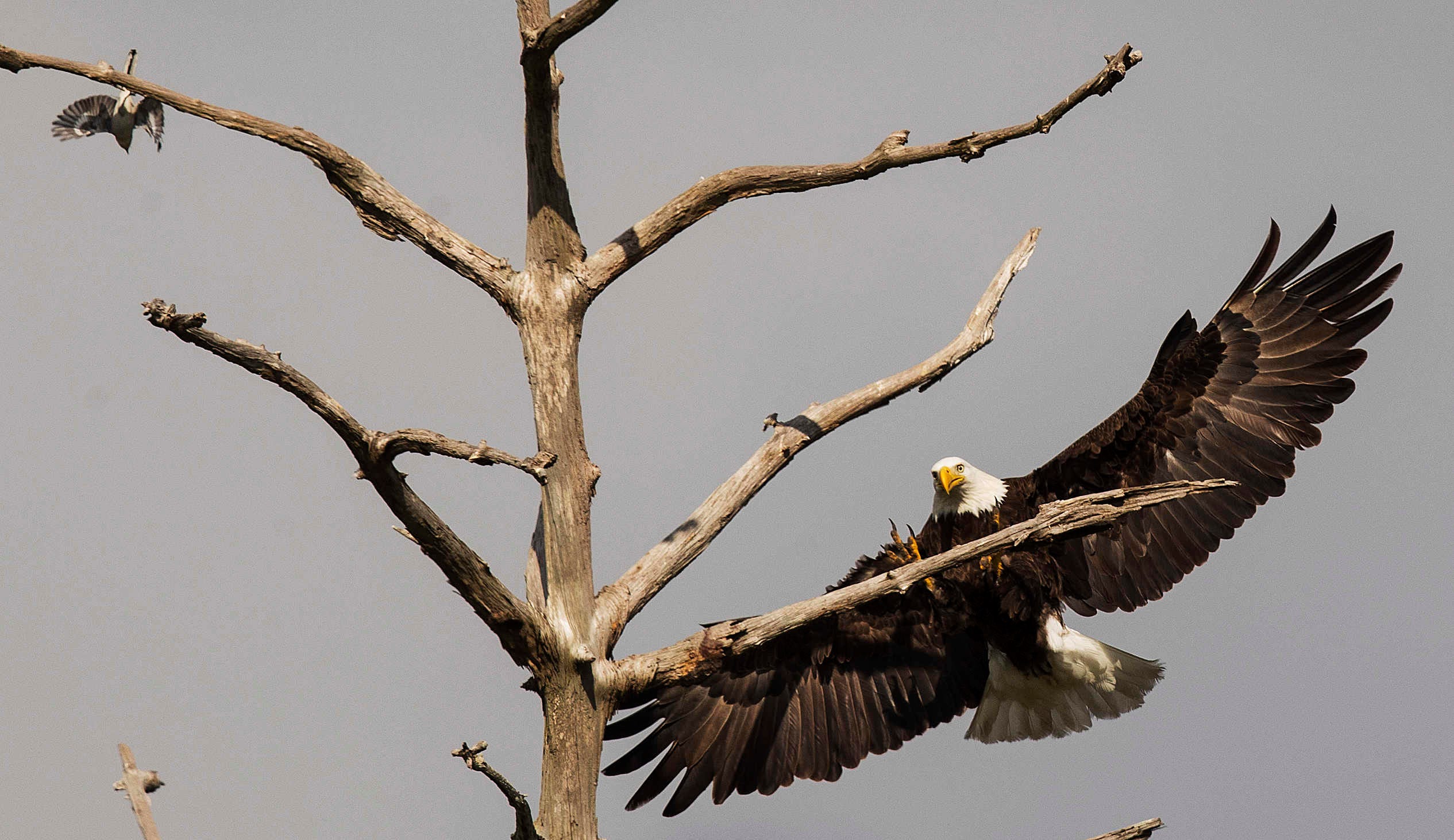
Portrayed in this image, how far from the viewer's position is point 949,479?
7.90 meters

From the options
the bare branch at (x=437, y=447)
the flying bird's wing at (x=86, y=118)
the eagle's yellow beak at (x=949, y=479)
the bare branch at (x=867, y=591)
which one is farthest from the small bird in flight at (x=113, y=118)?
the eagle's yellow beak at (x=949, y=479)

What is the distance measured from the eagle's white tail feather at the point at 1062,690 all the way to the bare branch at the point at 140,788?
5166 millimetres

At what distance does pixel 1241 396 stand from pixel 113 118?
18.7ft

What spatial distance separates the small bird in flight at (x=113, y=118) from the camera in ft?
20.2

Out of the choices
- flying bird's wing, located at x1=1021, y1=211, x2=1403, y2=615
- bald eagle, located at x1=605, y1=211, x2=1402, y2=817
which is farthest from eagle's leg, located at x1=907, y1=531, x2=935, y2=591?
flying bird's wing, located at x1=1021, y1=211, x2=1403, y2=615

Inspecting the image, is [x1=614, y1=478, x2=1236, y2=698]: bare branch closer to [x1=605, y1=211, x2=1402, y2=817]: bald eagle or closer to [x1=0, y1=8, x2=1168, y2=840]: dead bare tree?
[x1=0, y1=8, x2=1168, y2=840]: dead bare tree

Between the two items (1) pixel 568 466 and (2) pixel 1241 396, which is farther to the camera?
(2) pixel 1241 396

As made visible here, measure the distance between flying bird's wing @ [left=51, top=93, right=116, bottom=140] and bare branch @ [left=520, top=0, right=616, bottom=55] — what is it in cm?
229

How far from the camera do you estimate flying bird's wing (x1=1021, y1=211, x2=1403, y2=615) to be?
7.16 meters

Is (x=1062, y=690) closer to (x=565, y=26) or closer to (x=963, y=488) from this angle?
(x=963, y=488)

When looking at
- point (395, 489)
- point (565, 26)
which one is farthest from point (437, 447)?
point (565, 26)

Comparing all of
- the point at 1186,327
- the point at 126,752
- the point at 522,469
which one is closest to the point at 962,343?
the point at 1186,327

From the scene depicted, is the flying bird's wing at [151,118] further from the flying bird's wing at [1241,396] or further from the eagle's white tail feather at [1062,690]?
the eagle's white tail feather at [1062,690]

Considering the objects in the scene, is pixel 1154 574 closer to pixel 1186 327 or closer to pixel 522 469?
pixel 1186 327
